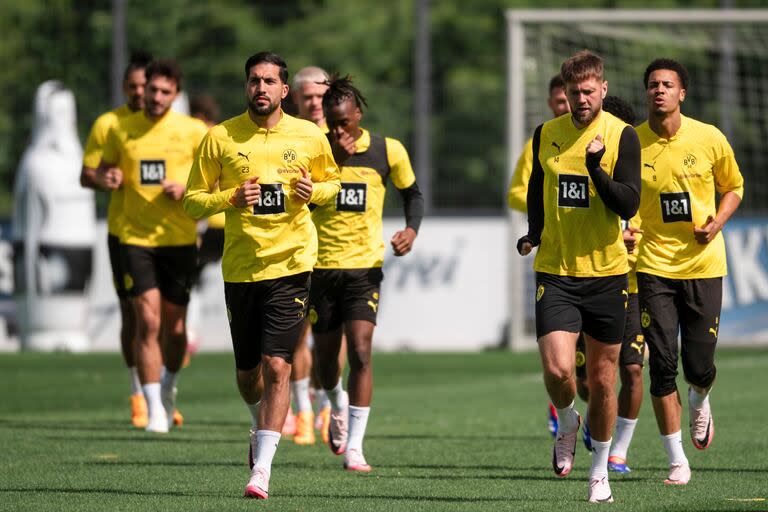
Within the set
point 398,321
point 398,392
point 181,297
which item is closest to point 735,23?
point 398,321

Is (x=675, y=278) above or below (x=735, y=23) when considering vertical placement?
below

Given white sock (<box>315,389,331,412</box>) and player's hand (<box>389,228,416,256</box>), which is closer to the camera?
player's hand (<box>389,228,416,256</box>)

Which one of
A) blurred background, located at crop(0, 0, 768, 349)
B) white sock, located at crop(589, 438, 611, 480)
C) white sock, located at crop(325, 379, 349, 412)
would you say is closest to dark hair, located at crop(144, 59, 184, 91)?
white sock, located at crop(325, 379, 349, 412)

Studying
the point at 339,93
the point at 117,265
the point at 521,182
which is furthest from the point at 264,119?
the point at 117,265

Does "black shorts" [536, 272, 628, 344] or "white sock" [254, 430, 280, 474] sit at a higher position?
"black shorts" [536, 272, 628, 344]

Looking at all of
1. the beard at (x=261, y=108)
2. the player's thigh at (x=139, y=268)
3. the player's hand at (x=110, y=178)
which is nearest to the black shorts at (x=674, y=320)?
the beard at (x=261, y=108)

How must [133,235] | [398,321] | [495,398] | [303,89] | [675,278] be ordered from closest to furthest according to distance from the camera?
[675,278] → [303,89] → [133,235] → [495,398] → [398,321]

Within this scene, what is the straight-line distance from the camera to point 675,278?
9273mm

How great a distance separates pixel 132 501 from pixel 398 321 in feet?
39.6

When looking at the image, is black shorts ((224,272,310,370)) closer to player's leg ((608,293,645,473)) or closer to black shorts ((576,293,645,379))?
black shorts ((576,293,645,379))

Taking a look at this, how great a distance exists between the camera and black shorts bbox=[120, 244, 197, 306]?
12023mm

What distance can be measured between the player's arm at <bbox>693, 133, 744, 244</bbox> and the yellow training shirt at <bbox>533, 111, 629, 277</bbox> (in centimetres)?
100

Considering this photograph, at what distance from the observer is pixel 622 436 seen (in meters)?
9.75

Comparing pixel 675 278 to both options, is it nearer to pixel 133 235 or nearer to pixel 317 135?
pixel 317 135
